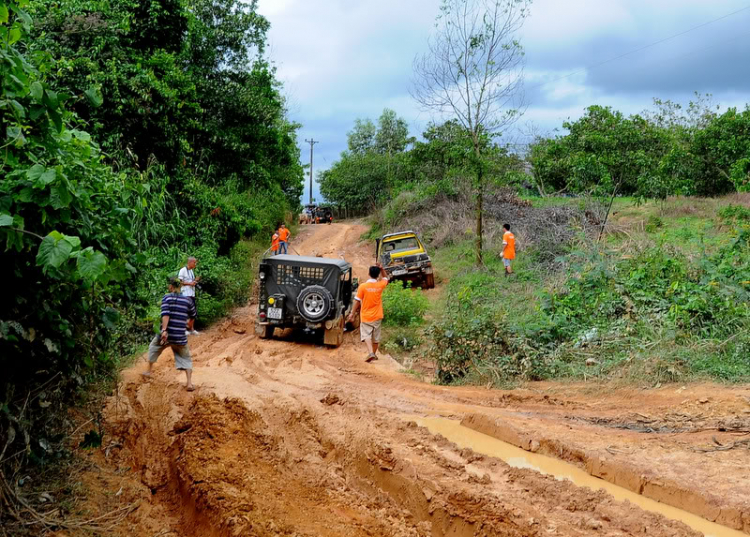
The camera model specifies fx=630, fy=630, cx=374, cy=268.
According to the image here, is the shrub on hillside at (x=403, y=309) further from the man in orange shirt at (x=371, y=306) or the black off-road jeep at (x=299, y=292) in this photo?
the man in orange shirt at (x=371, y=306)

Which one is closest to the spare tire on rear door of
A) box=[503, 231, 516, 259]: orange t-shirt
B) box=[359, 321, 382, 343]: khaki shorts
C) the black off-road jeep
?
the black off-road jeep

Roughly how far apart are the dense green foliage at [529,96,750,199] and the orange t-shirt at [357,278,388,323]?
9.60m

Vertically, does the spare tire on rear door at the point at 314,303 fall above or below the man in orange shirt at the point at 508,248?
below

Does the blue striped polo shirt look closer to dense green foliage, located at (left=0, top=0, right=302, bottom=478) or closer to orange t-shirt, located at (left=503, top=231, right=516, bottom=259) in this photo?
dense green foliage, located at (left=0, top=0, right=302, bottom=478)

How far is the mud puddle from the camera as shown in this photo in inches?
202

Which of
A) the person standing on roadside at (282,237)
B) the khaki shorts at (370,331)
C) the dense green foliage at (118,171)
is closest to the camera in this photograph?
the dense green foliage at (118,171)

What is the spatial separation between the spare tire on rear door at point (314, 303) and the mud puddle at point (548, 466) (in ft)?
14.3

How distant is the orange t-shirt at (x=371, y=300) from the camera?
1116 centimetres

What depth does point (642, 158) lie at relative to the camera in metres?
17.8

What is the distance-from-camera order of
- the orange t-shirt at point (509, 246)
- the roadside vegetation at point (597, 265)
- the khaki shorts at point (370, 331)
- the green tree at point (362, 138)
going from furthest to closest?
the green tree at point (362, 138) → the orange t-shirt at point (509, 246) → the khaki shorts at point (370, 331) → the roadside vegetation at point (597, 265)

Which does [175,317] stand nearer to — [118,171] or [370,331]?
[370,331]

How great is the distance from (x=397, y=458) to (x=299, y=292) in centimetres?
651

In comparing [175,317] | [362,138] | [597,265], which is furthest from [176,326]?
[362,138]

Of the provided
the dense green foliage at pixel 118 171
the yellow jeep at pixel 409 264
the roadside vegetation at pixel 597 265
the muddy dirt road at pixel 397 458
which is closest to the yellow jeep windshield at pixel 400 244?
the yellow jeep at pixel 409 264
